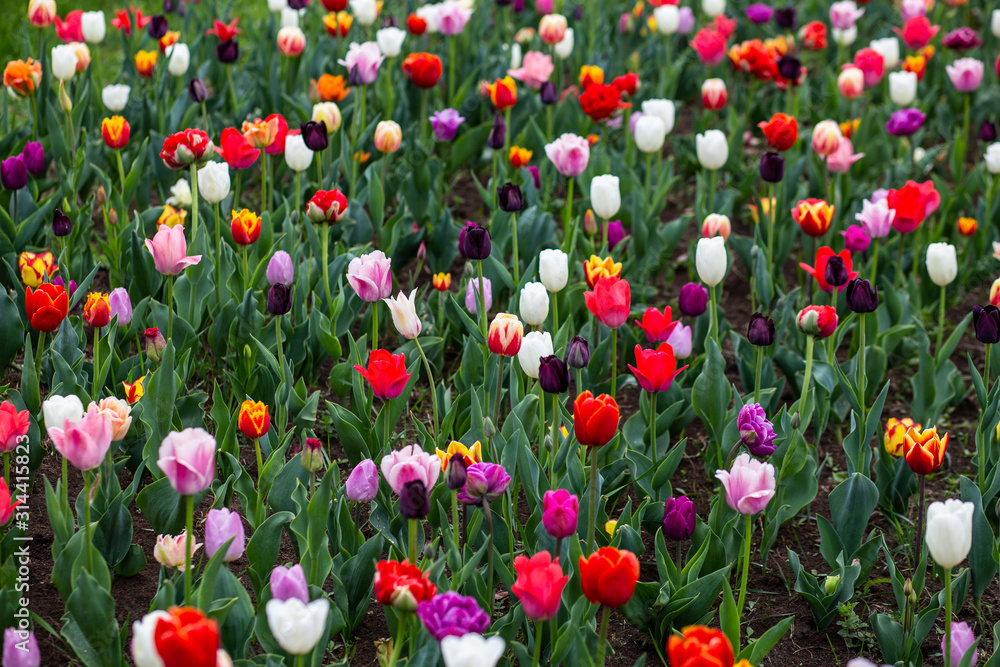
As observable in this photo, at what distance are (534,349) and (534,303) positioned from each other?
16cm

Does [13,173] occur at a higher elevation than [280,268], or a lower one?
higher

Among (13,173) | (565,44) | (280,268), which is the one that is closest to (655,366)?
(280,268)

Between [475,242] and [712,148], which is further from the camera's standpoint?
[712,148]

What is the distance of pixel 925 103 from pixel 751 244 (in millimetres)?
1809

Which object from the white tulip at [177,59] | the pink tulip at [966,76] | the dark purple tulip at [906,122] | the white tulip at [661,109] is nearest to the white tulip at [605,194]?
the white tulip at [661,109]

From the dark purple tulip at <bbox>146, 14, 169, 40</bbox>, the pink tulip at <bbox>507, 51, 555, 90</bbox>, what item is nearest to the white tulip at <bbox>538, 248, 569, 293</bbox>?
the pink tulip at <bbox>507, 51, 555, 90</bbox>

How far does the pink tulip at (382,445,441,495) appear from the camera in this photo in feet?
5.75

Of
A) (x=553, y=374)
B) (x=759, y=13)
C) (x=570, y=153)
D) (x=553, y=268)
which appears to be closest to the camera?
(x=553, y=374)

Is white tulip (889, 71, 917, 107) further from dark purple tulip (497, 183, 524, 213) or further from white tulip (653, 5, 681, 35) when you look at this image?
dark purple tulip (497, 183, 524, 213)

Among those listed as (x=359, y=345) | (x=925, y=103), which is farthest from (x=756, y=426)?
(x=925, y=103)

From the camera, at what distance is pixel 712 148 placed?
3424 millimetres

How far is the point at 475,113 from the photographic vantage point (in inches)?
178

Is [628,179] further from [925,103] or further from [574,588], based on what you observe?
[574,588]

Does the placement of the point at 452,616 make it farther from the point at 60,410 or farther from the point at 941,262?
the point at 941,262
